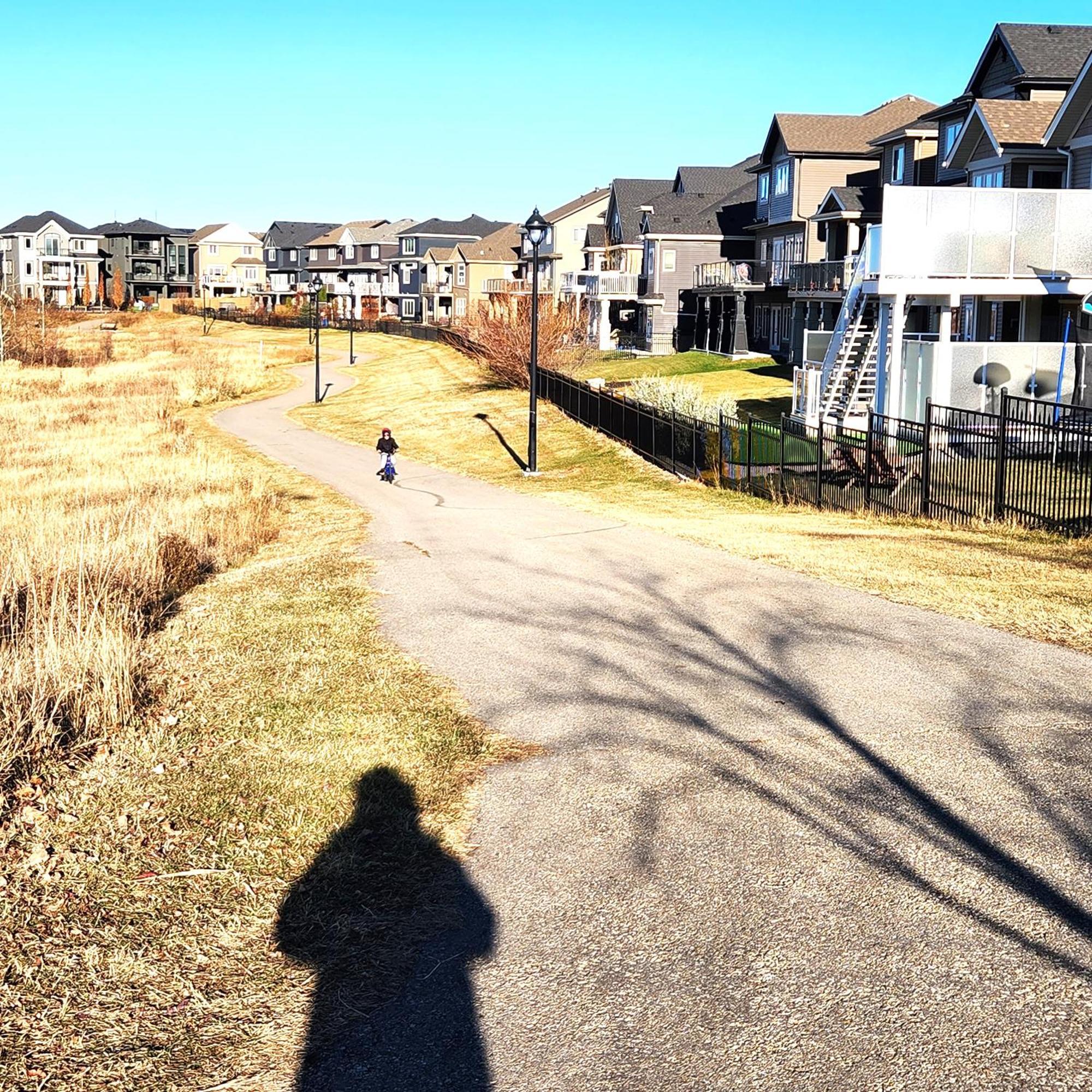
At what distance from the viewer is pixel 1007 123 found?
105 feet

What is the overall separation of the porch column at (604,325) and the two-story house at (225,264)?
81233 millimetres

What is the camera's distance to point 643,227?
214 ft

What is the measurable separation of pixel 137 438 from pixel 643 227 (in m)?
37.0

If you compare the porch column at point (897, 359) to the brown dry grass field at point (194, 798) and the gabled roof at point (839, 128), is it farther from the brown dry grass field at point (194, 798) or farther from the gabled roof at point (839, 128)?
the gabled roof at point (839, 128)

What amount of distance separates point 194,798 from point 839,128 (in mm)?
52473

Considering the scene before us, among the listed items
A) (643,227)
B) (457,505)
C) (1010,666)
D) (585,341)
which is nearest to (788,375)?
(585,341)

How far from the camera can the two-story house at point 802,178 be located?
171 feet

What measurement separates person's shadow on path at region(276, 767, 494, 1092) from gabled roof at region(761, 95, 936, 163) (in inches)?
1971

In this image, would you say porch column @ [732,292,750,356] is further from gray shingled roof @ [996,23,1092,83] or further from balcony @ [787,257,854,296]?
gray shingled roof @ [996,23,1092,83]

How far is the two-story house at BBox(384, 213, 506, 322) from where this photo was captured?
11244cm

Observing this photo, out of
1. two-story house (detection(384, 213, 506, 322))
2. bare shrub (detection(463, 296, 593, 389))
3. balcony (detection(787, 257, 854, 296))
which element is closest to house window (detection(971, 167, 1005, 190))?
balcony (detection(787, 257, 854, 296))

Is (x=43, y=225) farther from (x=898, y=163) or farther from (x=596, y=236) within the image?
(x=898, y=163)

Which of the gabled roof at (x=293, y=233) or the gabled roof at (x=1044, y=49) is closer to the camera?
the gabled roof at (x=1044, y=49)

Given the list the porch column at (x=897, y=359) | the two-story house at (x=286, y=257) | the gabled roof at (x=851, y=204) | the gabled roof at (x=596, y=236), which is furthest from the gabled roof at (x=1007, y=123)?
the two-story house at (x=286, y=257)
